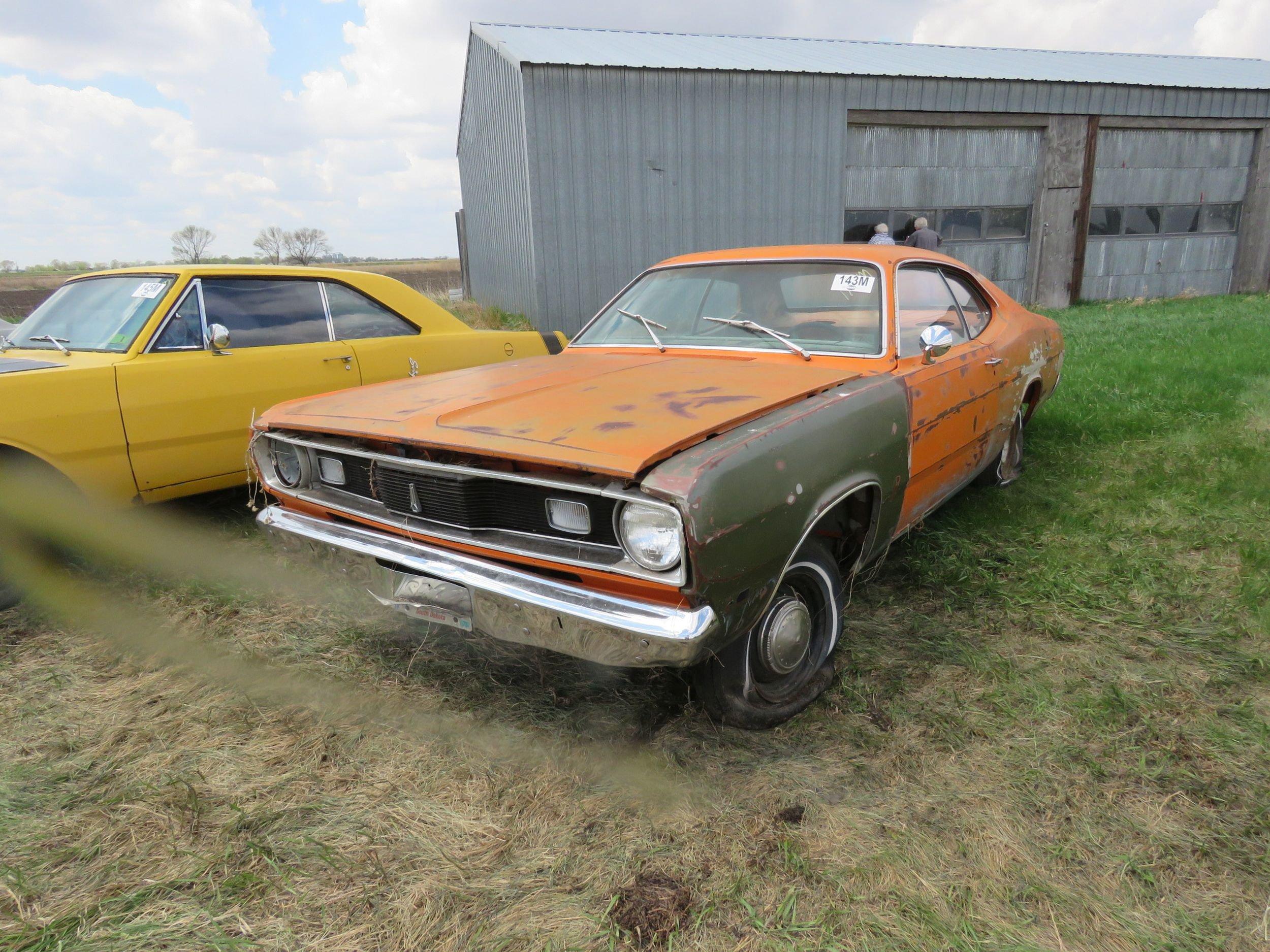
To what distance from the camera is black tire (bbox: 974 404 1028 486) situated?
4.12m

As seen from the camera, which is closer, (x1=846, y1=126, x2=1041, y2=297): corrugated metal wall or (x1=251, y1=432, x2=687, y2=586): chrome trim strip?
(x1=251, y1=432, x2=687, y2=586): chrome trim strip

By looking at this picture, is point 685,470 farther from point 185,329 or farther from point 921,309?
point 185,329

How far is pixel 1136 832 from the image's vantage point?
1928 mm

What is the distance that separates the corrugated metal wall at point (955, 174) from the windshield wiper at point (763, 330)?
9.64m

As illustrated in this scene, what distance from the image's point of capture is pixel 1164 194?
557 inches

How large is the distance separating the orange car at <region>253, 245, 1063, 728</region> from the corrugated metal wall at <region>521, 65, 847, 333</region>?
691cm

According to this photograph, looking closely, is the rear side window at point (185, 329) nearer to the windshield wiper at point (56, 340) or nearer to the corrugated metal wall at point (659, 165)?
the windshield wiper at point (56, 340)

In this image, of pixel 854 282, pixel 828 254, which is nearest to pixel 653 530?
pixel 854 282

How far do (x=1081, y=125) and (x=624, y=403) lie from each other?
14.3 m

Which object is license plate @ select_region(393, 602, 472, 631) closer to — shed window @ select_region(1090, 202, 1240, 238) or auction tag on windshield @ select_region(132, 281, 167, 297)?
auction tag on windshield @ select_region(132, 281, 167, 297)

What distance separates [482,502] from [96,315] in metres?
3.01

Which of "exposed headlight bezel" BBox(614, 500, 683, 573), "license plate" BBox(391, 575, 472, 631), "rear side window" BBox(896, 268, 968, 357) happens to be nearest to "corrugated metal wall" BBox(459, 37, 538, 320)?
"rear side window" BBox(896, 268, 968, 357)

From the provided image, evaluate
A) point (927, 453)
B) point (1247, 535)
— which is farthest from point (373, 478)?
point (1247, 535)

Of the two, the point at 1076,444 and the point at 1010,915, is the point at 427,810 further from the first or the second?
the point at 1076,444
